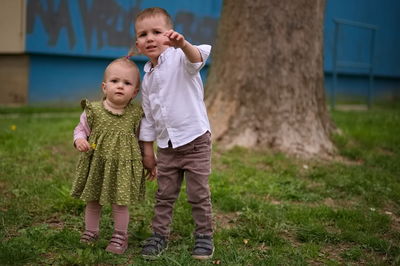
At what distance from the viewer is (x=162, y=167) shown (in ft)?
10.5

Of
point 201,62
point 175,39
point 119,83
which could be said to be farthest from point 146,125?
point 175,39

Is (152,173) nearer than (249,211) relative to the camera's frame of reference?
Yes

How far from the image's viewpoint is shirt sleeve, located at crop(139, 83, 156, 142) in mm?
3186

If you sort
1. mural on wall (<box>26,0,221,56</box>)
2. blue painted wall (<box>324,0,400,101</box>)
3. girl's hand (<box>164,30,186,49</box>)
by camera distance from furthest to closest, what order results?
blue painted wall (<box>324,0,400,101</box>), mural on wall (<box>26,0,221,56</box>), girl's hand (<box>164,30,186,49</box>)

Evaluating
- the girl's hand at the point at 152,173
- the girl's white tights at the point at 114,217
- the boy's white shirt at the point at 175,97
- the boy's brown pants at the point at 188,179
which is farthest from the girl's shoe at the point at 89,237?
the boy's white shirt at the point at 175,97

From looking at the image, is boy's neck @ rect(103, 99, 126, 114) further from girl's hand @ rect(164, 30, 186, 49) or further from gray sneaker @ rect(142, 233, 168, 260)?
gray sneaker @ rect(142, 233, 168, 260)

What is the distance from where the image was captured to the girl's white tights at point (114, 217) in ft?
10.5

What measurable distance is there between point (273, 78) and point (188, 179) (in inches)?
112

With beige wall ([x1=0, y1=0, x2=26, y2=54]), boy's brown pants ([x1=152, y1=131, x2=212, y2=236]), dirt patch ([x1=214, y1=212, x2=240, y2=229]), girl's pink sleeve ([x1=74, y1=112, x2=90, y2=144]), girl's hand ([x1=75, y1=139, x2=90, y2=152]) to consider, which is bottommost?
dirt patch ([x1=214, y1=212, x2=240, y2=229])

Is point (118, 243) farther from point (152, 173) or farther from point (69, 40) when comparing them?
point (69, 40)

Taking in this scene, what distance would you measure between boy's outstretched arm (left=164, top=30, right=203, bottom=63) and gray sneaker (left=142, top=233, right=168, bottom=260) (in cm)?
109

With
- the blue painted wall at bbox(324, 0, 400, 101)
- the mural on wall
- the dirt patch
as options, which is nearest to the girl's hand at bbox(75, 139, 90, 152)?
the dirt patch

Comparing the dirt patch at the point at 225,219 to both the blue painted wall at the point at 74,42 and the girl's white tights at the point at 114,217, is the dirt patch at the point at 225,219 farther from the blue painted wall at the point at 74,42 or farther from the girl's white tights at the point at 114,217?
the blue painted wall at the point at 74,42

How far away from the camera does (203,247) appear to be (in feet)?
10.3
